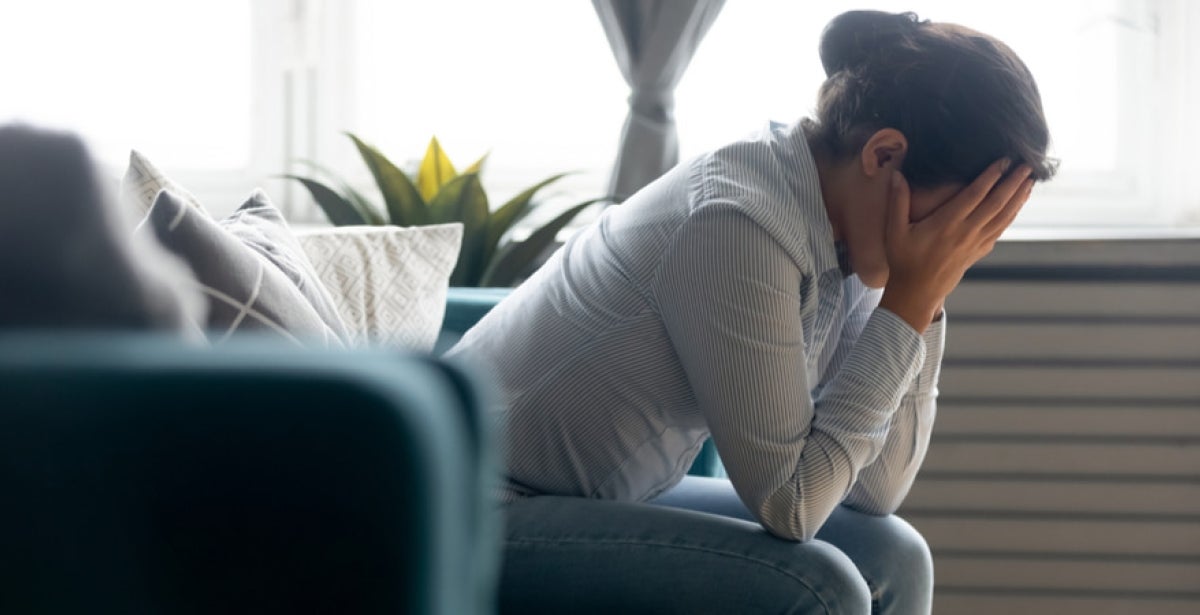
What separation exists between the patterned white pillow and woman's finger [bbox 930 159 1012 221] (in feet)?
2.00

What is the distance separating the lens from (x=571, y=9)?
9.11 ft

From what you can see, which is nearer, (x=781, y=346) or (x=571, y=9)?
(x=781, y=346)

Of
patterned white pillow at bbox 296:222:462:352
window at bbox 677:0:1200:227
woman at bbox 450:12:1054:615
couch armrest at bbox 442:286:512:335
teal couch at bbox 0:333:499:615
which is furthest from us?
window at bbox 677:0:1200:227

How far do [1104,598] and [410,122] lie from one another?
1.65 meters

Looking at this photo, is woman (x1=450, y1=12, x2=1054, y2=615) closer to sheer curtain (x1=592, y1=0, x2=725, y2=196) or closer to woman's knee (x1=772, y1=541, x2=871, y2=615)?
woman's knee (x1=772, y1=541, x2=871, y2=615)

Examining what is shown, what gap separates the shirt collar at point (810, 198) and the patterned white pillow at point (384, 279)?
1.64ft

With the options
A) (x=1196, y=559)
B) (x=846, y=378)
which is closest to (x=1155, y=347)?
(x=1196, y=559)

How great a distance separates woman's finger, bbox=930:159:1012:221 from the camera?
4.00ft

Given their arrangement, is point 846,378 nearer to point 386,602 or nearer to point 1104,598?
point 386,602

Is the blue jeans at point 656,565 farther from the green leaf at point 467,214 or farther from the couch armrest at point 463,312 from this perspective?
the green leaf at point 467,214

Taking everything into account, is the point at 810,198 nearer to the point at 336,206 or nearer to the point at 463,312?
the point at 463,312

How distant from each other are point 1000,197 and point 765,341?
0.30 meters

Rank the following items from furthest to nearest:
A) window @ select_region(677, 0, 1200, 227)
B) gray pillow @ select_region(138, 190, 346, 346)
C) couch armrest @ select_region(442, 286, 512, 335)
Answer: window @ select_region(677, 0, 1200, 227) < couch armrest @ select_region(442, 286, 512, 335) < gray pillow @ select_region(138, 190, 346, 346)

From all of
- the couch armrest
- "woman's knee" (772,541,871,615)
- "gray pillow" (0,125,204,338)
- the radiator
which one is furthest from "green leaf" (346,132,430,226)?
"gray pillow" (0,125,204,338)
